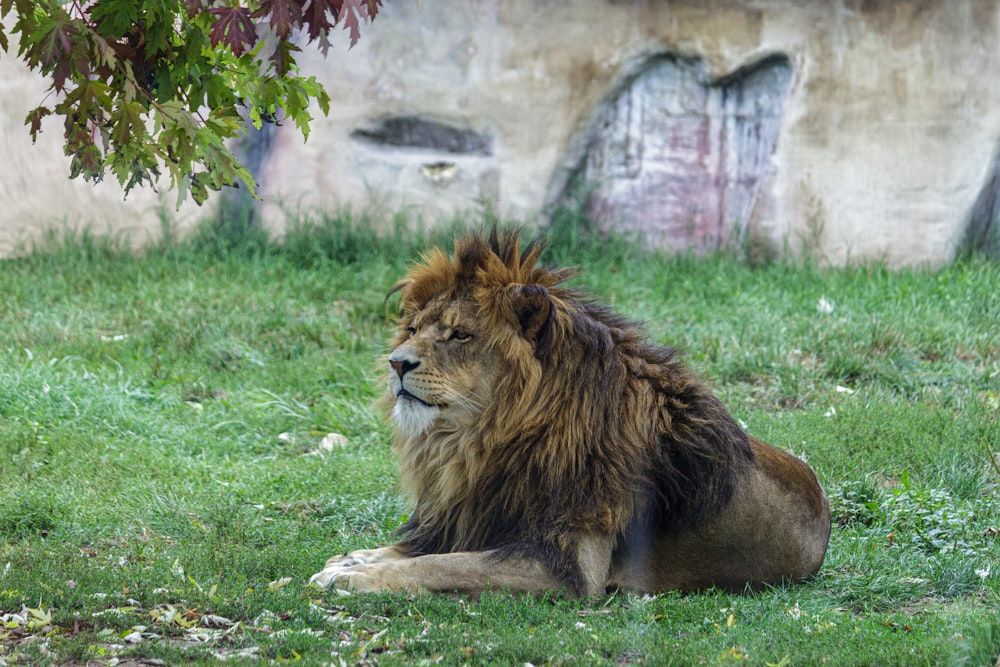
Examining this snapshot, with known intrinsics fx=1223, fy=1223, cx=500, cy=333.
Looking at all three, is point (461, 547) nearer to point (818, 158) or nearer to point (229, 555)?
point (229, 555)

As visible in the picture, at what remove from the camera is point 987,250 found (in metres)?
9.72

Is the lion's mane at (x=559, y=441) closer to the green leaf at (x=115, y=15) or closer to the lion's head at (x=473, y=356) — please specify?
the lion's head at (x=473, y=356)

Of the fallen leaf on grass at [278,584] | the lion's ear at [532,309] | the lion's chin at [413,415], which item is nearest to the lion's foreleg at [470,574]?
the fallen leaf on grass at [278,584]

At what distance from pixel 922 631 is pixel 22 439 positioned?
4.42 metres

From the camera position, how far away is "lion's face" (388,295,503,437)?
13.6 feet

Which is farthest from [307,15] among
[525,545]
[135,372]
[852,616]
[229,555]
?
[135,372]

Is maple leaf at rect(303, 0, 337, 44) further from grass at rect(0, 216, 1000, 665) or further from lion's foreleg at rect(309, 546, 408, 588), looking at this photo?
lion's foreleg at rect(309, 546, 408, 588)

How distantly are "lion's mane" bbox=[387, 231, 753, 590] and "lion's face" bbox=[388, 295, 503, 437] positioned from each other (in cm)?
4

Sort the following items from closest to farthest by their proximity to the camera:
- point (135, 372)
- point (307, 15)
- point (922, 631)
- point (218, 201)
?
point (307, 15), point (922, 631), point (135, 372), point (218, 201)

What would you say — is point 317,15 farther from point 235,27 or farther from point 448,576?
point 448,576

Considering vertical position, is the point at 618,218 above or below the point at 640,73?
below

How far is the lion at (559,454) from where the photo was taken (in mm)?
4074

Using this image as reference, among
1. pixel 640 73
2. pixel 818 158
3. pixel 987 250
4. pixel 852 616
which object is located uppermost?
pixel 640 73

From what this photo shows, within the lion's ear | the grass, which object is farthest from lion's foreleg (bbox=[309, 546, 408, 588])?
the lion's ear
